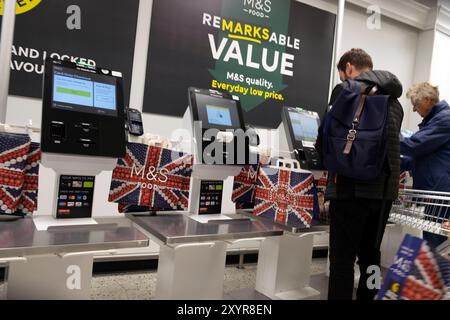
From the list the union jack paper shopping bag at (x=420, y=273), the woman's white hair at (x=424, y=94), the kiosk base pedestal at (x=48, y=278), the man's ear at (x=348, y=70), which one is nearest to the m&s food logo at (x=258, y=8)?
the woman's white hair at (x=424, y=94)

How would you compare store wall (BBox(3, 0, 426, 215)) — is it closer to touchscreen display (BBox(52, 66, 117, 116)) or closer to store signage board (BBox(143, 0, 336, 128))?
store signage board (BBox(143, 0, 336, 128))

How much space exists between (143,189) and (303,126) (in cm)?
127

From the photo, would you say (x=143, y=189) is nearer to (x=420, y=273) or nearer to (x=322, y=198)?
(x=322, y=198)

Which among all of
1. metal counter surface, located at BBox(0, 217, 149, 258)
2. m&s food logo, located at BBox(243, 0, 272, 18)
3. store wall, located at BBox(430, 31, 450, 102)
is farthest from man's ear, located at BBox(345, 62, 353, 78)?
store wall, located at BBox(430, 31, 450, 102)

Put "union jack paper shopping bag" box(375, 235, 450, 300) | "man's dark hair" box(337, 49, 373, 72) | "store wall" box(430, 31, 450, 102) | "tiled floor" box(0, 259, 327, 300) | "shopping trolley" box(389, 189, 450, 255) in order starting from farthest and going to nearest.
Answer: "store wall" box(430, 31, 450, 102), "tiled floor" box(0, 259, 327, 300), "shopping trolley" box(389, 189, 450, 255), "man's dark hair" box(337, 49, 373, 72), "union jack paper shopping bag" box(375, 235, 450, 300)

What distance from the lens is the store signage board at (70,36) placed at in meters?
3.09

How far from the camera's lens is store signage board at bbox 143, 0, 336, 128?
370 cm

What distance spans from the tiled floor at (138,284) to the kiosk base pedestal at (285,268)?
9.3 inches

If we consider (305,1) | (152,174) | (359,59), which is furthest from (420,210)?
(305,1)

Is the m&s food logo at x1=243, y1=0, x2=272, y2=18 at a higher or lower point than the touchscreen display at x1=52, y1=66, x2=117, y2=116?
higher

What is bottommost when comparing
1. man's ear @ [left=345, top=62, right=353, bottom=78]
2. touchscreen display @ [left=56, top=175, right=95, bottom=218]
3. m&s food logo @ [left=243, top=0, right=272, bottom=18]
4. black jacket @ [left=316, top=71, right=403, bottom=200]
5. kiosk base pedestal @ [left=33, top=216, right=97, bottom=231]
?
kiosk base pedestal @ [left=33, top=216, right=97, bottom=231]

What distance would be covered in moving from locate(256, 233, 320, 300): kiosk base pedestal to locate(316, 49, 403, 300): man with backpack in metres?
0.77

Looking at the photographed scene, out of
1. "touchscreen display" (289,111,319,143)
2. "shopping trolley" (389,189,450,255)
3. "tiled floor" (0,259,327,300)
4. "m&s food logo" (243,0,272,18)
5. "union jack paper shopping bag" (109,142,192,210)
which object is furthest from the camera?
"m&s food logo" (243,0,272,18)

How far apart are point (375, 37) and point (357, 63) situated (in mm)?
3210
